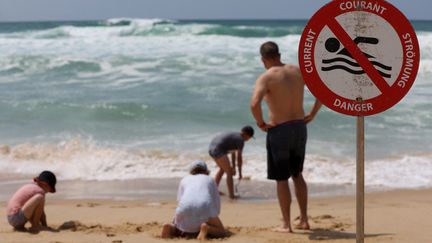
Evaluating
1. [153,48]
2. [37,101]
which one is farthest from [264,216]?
[153,48]

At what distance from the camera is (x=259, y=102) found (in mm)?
6055

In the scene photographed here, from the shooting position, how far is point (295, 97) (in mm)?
6219

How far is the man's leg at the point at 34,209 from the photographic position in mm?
6629

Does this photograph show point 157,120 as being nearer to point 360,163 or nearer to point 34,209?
point 34,209

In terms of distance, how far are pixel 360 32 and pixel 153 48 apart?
95.3 feet

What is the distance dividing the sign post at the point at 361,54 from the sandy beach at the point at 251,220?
2987 millimetres

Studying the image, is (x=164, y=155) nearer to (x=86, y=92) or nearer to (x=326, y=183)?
(x=326, y=183)

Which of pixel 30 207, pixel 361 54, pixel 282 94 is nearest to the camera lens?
pixel 361 54

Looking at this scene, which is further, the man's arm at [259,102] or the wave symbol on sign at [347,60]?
the man's arm at [259,102]

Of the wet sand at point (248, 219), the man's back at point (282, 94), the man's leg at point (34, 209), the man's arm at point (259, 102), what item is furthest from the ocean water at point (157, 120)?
the man's arm at point (259, 102)

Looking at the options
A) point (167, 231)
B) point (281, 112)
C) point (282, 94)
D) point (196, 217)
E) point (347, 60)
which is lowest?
point (167, 231)

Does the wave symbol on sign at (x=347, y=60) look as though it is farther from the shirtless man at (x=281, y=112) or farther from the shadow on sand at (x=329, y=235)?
the shadow on sand at (x=329, y=235)

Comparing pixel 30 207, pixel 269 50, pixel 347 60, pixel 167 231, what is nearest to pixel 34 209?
pixel 30 207

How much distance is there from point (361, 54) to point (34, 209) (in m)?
4.35
